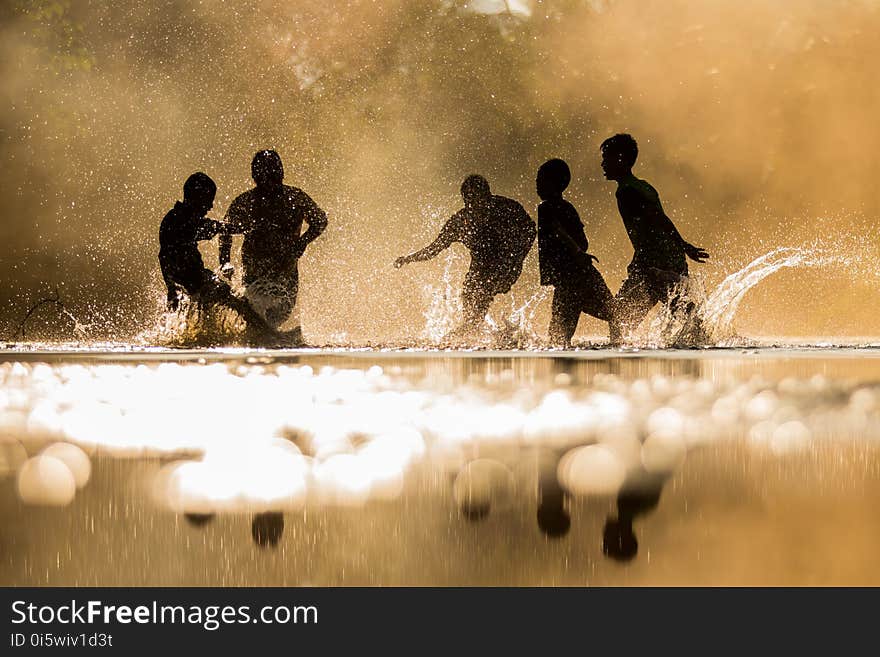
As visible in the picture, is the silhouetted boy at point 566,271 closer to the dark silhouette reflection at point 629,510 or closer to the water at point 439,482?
the water at point 439,482

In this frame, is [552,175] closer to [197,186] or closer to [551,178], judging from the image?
[551,178]

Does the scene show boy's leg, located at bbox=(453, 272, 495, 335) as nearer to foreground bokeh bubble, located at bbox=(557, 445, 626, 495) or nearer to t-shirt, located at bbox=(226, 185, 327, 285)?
t-shirt, located at bbox=(226, 185, 327, 285)

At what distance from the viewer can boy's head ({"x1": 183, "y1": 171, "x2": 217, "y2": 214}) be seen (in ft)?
36.8

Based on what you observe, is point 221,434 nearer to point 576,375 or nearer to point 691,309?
point 576,375

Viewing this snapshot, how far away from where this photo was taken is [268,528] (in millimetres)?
2008

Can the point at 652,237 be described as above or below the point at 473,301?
above

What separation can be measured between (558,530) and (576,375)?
4.58 meters

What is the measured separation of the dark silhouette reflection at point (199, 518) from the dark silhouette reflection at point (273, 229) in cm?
880

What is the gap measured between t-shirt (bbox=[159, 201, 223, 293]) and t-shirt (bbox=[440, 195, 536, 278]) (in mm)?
2418

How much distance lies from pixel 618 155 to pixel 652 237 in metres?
0.88

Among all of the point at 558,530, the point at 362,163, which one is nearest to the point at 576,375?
the point at 558,530

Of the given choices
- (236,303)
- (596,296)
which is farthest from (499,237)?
(236,303)

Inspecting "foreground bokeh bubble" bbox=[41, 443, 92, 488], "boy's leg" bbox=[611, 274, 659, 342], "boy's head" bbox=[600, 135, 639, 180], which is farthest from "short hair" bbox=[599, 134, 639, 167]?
"foreground bokeh bubble" bbox=[41, 443, 92, 488]
